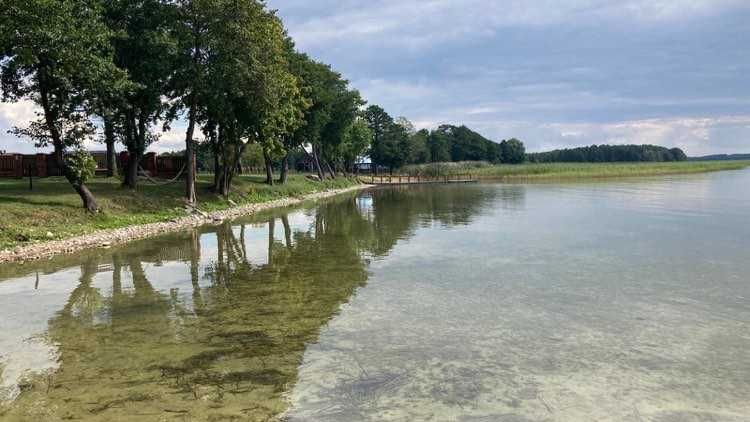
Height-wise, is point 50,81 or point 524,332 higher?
point 50,81

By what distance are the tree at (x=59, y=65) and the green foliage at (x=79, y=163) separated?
0.32ft

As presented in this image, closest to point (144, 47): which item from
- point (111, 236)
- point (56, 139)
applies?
point (56, 139)

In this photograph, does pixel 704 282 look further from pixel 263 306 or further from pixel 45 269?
pixel 45 269

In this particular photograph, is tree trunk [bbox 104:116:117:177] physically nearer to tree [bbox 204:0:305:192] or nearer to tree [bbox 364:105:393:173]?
tree [bbox 204:0:305:192]

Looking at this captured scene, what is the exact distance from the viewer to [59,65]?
24.4 metres

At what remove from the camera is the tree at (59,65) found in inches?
856

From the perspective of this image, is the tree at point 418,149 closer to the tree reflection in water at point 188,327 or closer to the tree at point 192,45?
the tree at point 192,45

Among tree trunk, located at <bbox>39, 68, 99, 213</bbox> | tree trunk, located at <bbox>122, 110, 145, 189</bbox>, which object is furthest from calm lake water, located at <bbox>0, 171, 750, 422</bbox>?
tree trunk, located at <bbox>122, 110, 145, 189</bbox>

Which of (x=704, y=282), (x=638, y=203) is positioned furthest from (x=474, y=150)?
(x=704, y=282)

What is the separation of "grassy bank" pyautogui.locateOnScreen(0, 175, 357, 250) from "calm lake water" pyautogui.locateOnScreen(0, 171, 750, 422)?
9.68 ft

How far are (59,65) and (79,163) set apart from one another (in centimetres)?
439

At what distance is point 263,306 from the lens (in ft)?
44.1

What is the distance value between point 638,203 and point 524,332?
1492 inches

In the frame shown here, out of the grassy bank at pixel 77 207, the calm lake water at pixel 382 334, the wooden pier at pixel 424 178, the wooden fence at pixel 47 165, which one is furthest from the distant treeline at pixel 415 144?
the calm lake water at pixel 382 334
